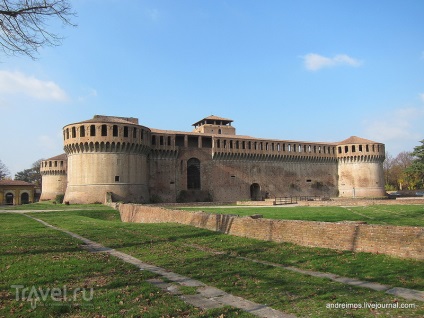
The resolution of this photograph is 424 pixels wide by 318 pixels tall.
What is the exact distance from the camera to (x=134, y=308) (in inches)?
236

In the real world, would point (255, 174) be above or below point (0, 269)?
above

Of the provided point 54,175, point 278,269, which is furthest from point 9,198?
point 278,269

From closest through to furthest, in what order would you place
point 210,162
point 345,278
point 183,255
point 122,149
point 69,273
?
1. point 345,278
2. point 69,273
3. point 183,255
4. point 122,149
5. point 210,162

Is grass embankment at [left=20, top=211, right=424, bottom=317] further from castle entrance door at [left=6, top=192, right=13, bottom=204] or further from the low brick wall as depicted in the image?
castle entrance door at [left=6, top=192, right=13, bottom=204]

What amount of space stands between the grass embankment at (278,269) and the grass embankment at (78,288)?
3.53 ft

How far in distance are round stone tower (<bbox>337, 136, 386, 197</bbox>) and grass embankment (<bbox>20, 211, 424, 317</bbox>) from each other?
4826 cm

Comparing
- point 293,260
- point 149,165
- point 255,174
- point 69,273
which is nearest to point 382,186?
point 255,174

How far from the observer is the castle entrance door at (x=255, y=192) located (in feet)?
170

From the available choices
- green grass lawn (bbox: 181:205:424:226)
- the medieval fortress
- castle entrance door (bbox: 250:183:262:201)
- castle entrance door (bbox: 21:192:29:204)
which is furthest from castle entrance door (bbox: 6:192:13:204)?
green grass lawn (bbox: 181:205:424:226)

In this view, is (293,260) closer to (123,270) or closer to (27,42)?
(123,270)

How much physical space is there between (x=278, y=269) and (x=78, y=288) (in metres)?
4.25

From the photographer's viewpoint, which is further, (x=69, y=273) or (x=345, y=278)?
(x=69, y=273)

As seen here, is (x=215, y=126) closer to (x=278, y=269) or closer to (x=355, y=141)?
(x=355, y=141)

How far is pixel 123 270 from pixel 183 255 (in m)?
2.18
